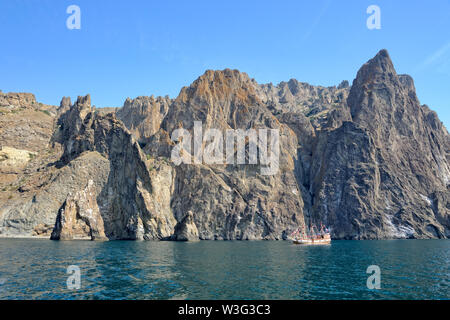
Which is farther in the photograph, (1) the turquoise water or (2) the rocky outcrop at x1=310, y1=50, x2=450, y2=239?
(2) the rocky outcrop at x1=310, y1=50, x2=450, y2=239

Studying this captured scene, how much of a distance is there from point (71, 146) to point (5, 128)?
122ft

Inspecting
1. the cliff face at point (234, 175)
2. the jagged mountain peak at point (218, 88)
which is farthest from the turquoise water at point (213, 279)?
the jagged mountain peak at point (218, 88)

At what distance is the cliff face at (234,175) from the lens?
116438mm

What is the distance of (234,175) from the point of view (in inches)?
5709

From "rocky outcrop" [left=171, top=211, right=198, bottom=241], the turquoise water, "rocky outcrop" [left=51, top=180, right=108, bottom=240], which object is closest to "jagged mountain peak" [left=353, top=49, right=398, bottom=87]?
"rocky outcrop" [left=171, top=211, right=198, bottom=241]

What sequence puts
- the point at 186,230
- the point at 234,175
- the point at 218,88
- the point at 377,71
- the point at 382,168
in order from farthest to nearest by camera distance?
the point at 377,71
the point at 218,88
the point at 382,168
the point at 234,175
the point at 186,230

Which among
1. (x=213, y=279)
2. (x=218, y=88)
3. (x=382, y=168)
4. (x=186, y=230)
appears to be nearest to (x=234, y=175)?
(x=186, y=230)

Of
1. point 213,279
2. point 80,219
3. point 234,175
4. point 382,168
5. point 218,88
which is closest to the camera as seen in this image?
point 213,279

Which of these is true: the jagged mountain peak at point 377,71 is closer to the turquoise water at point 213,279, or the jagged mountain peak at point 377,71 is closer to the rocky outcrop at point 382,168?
the rocky outcrop at point 382,168

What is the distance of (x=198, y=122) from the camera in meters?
158

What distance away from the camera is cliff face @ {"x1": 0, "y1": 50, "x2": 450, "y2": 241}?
11644cm

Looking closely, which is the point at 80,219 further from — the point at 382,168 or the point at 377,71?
the point at 377,71

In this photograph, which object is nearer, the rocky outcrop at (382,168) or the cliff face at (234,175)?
the cliff face at (234,175)

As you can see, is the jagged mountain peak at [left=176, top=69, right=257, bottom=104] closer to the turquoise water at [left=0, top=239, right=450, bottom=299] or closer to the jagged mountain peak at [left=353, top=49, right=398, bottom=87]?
the jagged mountain peak at [left=353, top=49, right=398, bottom=87]
